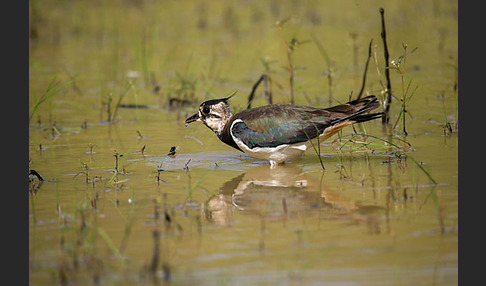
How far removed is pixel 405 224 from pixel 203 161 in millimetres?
2988

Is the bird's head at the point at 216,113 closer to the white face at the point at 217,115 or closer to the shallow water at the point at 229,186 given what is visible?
the white face at the point at 217,115

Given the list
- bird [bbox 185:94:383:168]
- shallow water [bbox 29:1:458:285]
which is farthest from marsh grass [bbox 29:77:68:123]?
bird [bbox 185:94:383:168]

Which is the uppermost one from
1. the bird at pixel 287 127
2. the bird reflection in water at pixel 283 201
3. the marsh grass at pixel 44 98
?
the marsh grass at pixel 44 98

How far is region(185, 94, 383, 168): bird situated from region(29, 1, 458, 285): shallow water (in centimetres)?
21

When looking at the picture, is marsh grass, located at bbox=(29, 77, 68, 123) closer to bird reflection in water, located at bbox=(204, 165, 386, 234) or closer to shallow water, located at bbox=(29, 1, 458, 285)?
shallow water, located at bbox=(29, 1, 458, 285)

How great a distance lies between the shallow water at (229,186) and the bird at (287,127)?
21cm

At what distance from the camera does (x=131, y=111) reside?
11141 mm

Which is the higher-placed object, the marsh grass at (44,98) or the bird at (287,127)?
the marsh grass at (44,98)

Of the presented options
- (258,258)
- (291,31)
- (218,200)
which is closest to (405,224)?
(258,258)

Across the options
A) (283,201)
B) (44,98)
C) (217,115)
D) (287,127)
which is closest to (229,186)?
(287,127)

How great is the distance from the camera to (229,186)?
7266 mm

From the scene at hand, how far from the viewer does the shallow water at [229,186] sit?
5098 millimetres

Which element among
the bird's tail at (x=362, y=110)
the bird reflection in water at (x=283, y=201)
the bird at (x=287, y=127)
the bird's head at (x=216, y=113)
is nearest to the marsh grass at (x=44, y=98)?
the bird's head at (x=216, y=113)

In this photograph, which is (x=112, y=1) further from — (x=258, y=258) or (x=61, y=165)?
(x=258, y=258)
